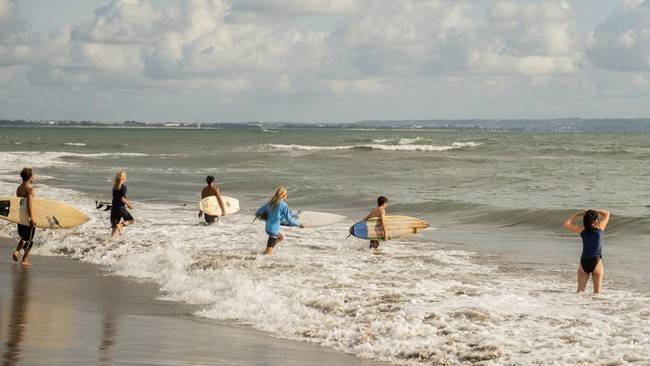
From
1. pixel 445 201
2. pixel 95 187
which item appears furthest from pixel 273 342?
pixel 95 187

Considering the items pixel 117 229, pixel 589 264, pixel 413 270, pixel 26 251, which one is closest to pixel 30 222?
pixel 26 251

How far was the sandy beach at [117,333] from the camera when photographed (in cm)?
827

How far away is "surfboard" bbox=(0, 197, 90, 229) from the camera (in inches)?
585

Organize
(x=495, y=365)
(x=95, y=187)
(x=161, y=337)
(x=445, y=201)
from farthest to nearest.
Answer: (x=95, y=187)
(x=445, y=201)
(x=161, y=337)
(x=495, y=365)

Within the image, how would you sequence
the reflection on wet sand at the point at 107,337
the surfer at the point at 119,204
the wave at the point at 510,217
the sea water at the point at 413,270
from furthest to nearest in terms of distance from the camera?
1. the wave at the point at 510,217
2. the surfer at the point at 119,204
3. the sea water at the point at 413,270
4. the reflection on wet sand at the point at 107,337

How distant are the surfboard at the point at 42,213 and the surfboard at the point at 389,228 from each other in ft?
17.6

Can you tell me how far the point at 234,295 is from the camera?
39.0 feet

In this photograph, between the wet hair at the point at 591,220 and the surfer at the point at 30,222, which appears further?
the surfer at the point at 30,222

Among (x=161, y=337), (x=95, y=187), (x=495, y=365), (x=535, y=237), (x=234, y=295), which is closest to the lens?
(x=495, y=365)

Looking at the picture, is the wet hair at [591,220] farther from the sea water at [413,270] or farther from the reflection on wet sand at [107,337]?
the reflection on wet sand at [107,337]

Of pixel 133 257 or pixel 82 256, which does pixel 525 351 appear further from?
pixel 82 256

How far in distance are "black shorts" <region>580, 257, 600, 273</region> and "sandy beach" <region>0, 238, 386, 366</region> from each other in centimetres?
442

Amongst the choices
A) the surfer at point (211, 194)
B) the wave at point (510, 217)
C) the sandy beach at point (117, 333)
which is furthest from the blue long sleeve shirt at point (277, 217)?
the wave at point (510, 217)

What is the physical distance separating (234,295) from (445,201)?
53.1 feet
